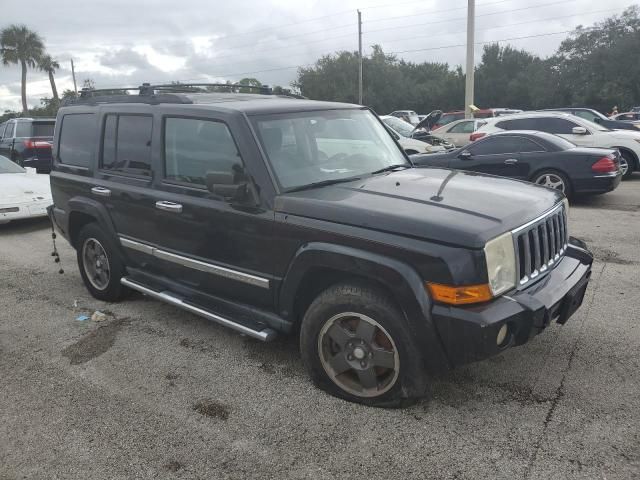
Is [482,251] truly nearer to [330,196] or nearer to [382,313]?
[382,313]

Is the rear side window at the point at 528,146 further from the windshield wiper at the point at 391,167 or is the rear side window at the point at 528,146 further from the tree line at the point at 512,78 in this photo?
the tree line at the point at 512,78

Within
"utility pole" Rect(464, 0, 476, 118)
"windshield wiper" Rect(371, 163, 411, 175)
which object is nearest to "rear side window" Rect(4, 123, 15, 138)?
"windshield wiper" Rect(371, 163, 411, 175)

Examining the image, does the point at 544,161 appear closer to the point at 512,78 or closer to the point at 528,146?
the point at 528,146

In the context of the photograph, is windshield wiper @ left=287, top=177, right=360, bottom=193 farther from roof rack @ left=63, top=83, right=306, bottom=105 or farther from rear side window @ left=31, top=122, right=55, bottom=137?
rear side window @ left=31, top=122, right=55, bottom=137

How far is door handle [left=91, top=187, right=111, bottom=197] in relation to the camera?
4.66 meters

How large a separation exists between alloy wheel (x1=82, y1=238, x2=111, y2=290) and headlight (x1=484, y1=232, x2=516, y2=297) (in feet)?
11.6

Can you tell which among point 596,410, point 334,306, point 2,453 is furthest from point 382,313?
point 2,453

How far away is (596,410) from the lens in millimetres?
3135

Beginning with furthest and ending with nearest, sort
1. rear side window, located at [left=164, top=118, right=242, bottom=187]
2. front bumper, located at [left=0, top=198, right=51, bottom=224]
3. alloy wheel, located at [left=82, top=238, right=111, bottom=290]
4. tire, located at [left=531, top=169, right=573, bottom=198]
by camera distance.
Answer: tire, located at [left=531, top=169, right=573, bottom=198], front bumper, located at [left=0, top=198, right=51, bottom=224], alloy wheel, located at [left=82, top=238, right=111, bottom=290], rear side window, located at [left=164, top=118, right=242, bottom=187]

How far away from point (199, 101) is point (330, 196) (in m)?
1.46

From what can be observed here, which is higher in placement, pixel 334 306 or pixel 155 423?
pixel 334 306

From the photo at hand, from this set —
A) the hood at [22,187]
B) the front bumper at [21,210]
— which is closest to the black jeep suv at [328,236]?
the front bumper at [21,210]

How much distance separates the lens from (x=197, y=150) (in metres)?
3.95

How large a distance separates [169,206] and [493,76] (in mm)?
58099
